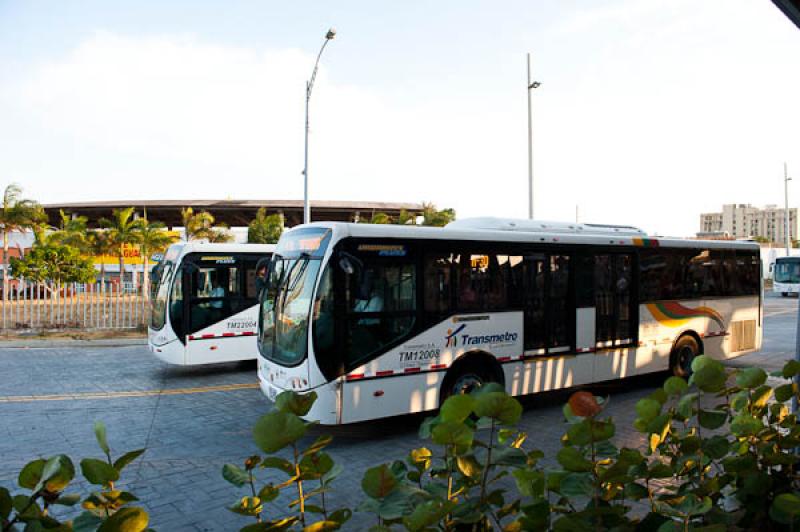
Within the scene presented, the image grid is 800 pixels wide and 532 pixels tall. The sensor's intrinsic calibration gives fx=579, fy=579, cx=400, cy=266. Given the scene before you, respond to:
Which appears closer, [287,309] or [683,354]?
[287,309]

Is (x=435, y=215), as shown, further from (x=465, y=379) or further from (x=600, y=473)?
(x=600, y=473)

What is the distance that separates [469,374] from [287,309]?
2.80m

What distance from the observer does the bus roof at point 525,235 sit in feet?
25.6

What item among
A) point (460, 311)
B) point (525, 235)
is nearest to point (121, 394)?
point (460, 311)

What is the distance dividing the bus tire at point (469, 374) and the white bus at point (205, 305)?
19.0 feet

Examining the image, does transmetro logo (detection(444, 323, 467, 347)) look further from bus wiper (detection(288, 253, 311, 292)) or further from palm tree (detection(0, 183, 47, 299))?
palm tree (detection(0, 183, 47, 299))

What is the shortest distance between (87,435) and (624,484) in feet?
26.6

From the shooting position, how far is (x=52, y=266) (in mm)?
24266

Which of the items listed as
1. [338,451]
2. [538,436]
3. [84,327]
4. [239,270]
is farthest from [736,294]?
[84,327]

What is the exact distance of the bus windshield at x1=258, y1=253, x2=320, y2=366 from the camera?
762 cm

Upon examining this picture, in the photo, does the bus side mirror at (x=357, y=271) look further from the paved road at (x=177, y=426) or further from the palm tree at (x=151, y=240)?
the palm tree at (x=151, y=240)

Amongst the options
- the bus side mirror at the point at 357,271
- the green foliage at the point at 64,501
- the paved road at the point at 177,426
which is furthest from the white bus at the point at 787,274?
the green foliage at the point at 64,501

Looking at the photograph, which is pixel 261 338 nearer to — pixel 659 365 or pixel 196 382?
pixel 196 382

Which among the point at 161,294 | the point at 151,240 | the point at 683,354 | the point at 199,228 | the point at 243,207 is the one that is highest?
the point at 243,207
